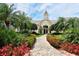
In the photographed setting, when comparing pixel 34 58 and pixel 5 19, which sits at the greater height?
pixel 5 19

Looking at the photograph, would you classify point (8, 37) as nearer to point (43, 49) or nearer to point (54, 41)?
point (43, 49)

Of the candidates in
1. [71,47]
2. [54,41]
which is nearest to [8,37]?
[54,41]

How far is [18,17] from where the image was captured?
288 centimetres

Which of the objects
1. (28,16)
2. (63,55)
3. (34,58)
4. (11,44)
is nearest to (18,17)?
(28,16)

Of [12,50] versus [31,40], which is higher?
[31,40]

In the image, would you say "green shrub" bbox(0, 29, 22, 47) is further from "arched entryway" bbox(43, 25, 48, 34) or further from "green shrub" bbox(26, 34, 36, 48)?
"arched entryway" bbox(43, 25, 48, 34)

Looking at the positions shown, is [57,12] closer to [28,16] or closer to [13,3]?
[28,16]

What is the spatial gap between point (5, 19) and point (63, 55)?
34.0 inches

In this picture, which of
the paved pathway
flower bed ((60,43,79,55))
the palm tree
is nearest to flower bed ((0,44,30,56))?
the paved pathway

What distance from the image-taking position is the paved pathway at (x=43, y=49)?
2801mm

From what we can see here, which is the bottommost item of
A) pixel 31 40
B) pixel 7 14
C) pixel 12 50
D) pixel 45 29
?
pixel 12 50

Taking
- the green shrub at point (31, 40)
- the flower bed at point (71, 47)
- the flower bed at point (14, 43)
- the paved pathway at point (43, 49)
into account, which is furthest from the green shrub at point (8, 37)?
the flower bed at point (71, 47)

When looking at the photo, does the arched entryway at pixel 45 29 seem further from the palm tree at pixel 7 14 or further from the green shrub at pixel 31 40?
the palm tree at pixel 7 14

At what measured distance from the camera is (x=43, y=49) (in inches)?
111
